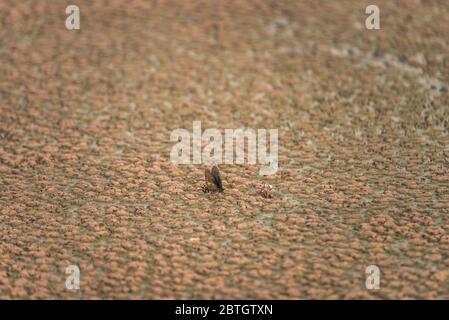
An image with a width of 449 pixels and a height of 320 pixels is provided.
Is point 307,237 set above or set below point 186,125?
below

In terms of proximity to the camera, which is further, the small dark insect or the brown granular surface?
the small dark insect

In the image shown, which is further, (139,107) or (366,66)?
(366,66)

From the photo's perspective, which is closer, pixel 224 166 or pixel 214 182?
pixel 214 182

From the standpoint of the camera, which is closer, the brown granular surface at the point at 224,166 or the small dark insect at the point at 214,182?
the brown granular surface at the point at 224,166

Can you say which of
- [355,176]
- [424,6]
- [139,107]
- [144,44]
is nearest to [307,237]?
[355,176]
